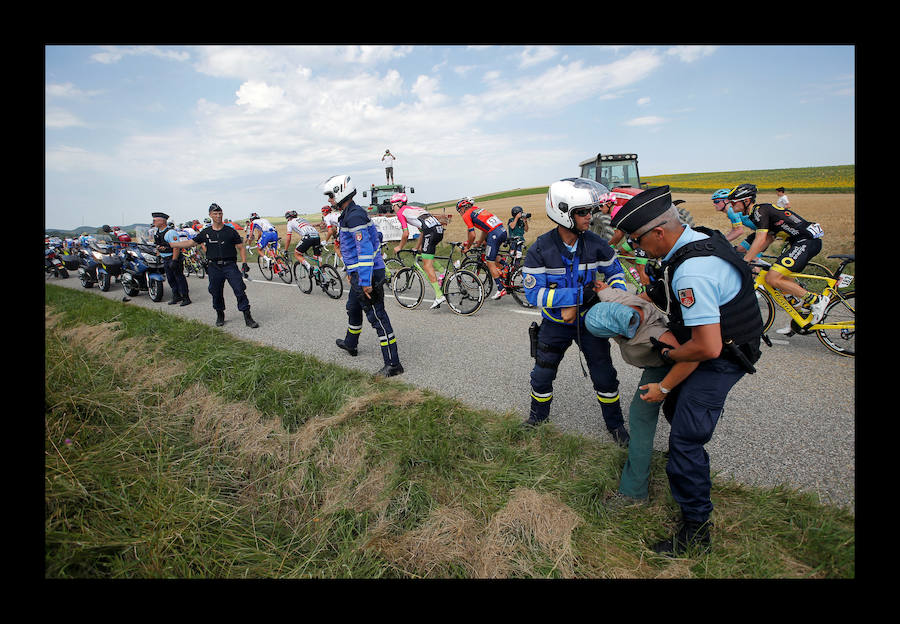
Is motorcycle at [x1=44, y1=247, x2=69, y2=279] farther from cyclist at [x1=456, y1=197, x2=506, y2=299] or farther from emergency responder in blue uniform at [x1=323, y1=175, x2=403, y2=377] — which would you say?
emergency responder in blue uniform at [x1=323, y1=175, x2=403, y2=377]

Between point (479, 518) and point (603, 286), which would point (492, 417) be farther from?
point (603, 286)

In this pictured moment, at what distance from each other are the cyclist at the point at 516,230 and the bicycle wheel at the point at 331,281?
453cm

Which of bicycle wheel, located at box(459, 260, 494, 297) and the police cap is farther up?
bicycle wheel, located at box(459, 260, 494, 297)

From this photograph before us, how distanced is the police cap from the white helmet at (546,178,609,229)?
31.4 inches

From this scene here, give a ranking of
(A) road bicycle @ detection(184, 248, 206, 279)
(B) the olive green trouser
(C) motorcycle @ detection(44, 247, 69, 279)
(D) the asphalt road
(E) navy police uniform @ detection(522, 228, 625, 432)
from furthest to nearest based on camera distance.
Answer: (C) motorcycle @ detection(44, 247, 69, 279), (A) road bicycle @ detection(184, 248, 206, 279), (E) navy police uniform @ detection(522, 228, 625, 432), (D) the asphalt road, (B) the olive green trouser

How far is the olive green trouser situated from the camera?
258cm

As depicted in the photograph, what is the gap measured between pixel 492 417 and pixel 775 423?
8.23 ft

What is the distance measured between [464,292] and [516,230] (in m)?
3.77

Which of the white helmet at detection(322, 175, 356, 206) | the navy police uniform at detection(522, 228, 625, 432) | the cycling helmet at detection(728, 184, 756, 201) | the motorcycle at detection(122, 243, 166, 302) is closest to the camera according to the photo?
the navy police uniform at detection(522, 228, 625, 432)

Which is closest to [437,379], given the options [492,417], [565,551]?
[492,417]

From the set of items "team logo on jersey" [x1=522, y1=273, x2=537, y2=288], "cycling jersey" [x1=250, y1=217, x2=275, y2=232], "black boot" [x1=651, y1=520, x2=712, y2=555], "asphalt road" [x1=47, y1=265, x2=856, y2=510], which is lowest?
"black boot" [x1=651, y1=520, x2=712, y2=555]

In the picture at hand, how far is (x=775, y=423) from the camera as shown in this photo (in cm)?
354

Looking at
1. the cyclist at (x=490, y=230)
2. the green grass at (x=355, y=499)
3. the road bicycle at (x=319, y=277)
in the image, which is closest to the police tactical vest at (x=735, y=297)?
the green grass at (x=355, y=499)

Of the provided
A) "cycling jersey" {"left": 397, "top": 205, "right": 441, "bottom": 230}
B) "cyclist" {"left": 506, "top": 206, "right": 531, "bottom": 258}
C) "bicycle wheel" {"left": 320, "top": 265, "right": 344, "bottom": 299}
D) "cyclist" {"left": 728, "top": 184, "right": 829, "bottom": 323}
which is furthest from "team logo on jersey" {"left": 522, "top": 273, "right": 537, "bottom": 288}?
"bicycle wheel" {"left": 320, "top": 265, "right": 344, "bottom": 299}
